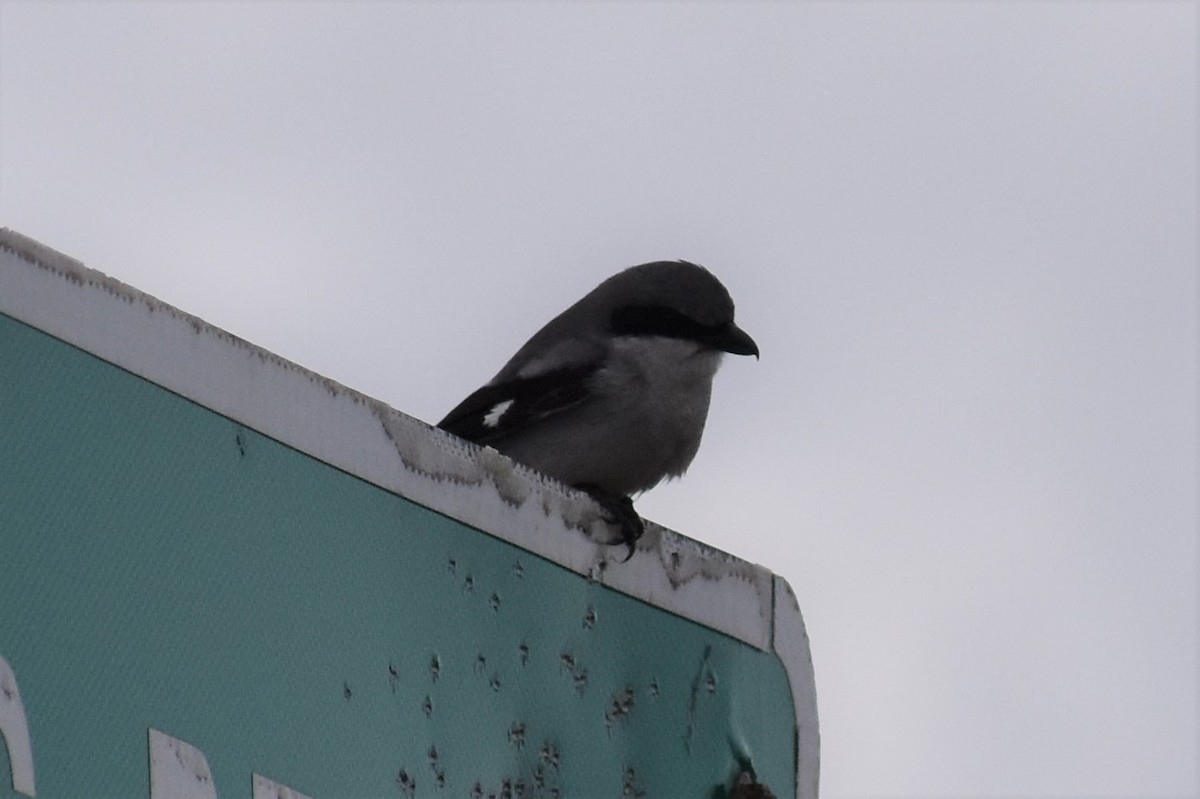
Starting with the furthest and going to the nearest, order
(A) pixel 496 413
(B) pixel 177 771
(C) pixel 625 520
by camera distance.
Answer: (A) pixel 496 413, (C) pixel 625 520, (B) pixel 177 771

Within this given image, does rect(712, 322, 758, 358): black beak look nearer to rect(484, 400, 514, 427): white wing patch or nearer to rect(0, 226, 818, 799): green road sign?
rect(484, 400, 514, 427): white wing patch

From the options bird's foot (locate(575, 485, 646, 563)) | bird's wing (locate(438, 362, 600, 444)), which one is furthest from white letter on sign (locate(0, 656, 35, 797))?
bird's wing (locate(438, 362, 600, 444))

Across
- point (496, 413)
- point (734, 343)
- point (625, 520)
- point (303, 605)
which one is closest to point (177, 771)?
point (303, 605)

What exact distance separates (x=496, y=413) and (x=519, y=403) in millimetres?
76

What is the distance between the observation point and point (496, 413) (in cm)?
526

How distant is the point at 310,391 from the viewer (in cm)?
254

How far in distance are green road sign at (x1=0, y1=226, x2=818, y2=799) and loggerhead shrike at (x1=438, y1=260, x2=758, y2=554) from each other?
190 centimetres

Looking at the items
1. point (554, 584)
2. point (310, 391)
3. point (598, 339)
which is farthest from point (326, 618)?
point (598, 339)

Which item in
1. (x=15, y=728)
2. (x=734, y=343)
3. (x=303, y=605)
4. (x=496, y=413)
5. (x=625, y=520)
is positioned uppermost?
(x=734, y=343)

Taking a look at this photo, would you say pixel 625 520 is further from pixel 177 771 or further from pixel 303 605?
pixel 177 771

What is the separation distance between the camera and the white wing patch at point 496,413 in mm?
5213

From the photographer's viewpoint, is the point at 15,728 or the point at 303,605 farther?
the point at 303,605

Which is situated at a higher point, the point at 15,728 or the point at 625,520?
the point at 625,520

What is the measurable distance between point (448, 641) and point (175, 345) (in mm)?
523
